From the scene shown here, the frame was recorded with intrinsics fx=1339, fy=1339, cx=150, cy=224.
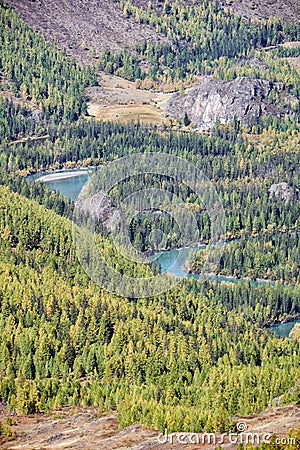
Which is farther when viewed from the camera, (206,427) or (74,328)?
(74,328)

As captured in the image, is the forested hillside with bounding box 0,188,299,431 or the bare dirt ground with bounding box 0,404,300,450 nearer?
the bare dirt ground with bounding box 0,404,300,450

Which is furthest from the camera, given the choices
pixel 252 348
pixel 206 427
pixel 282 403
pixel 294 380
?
pixel 252 348

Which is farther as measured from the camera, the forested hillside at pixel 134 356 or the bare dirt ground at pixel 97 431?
the forested hillside at pixel 134 356

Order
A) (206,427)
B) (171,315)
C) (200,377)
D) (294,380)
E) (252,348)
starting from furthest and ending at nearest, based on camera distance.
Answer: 1. (171,315)
2. (252,348)
3. (200,377)
4. (294,380)
5. (206,427)

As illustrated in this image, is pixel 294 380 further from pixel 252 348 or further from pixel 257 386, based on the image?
pixel 252 348

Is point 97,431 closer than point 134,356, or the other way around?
point 97,431

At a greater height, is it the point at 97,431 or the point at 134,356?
the point at 97,431

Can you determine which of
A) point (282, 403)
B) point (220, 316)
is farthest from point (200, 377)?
point (220, 316)
